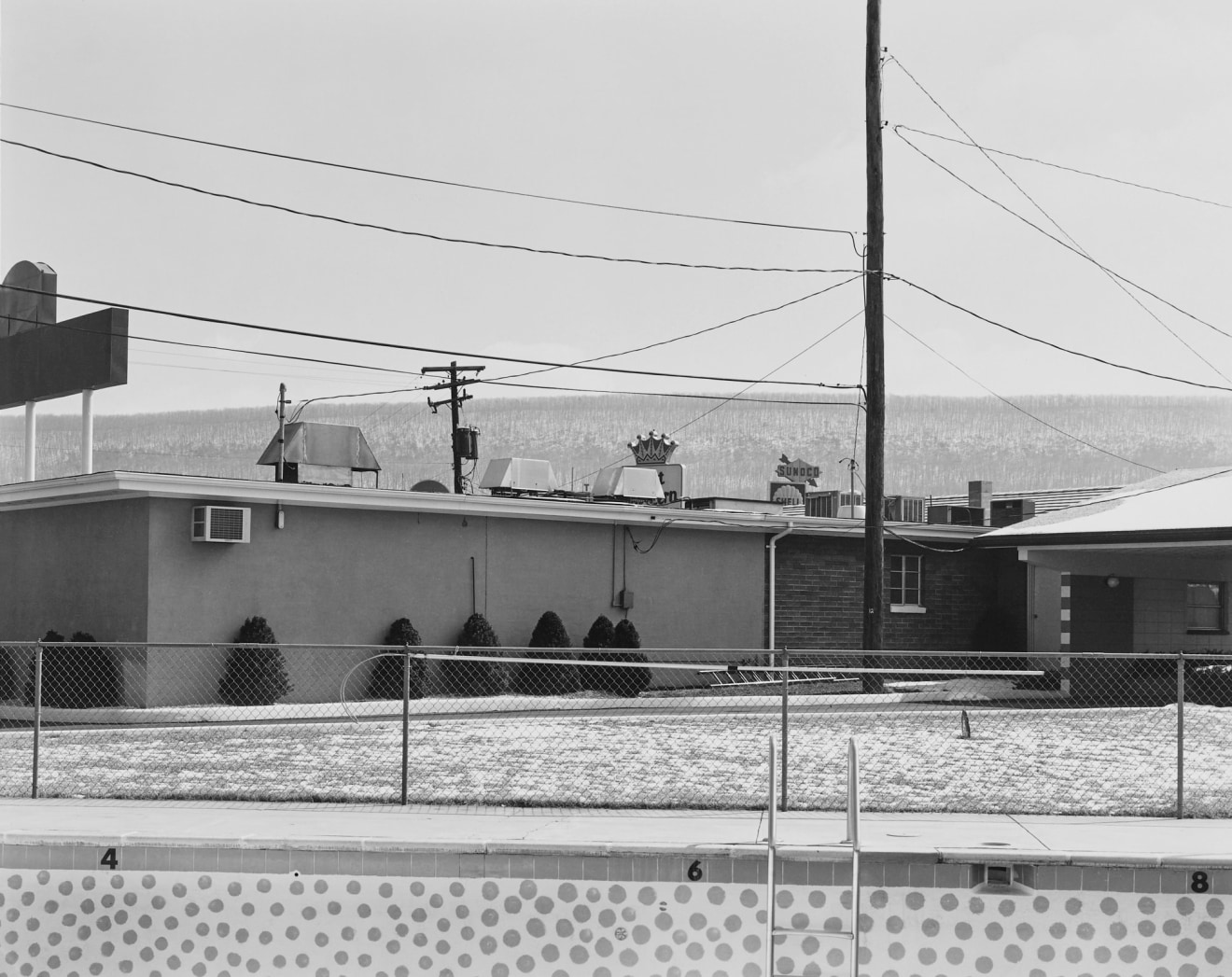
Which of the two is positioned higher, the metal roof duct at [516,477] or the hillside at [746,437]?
the hillside at [746,437]

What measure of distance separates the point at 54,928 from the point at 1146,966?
243 inches

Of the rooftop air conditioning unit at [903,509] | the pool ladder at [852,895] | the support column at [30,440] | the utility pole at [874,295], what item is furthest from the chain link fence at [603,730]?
the support column at [30,440]

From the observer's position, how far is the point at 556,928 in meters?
8.07

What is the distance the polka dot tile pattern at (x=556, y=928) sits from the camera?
7.90 m

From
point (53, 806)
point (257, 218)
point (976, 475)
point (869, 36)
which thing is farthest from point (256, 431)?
point (53, 806)

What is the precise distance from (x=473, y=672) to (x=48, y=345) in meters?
11.8

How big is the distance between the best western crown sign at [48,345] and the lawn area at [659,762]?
10.5m

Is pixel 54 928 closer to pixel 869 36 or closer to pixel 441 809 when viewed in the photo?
pixel 441 809

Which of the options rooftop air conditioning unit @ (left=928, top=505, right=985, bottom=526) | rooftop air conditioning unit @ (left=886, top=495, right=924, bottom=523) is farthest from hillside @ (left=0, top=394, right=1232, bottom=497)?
rooftop air conditioning unit @ (left=928, top=505, right=985, bottom=526)

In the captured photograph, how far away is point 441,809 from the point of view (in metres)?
10.5

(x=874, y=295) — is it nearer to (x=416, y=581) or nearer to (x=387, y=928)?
(x=416, y=581)

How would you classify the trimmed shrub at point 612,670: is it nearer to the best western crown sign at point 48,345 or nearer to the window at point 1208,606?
the best western crown sign at point 48,345

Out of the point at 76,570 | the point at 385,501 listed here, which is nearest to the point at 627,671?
the point at 385,501

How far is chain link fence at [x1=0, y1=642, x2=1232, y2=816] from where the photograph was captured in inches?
457
